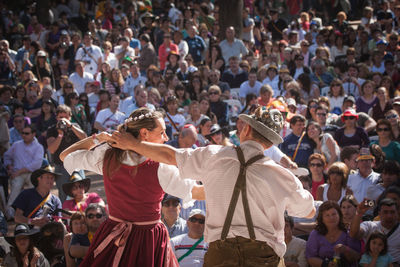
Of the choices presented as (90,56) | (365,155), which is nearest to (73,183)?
(365,155)

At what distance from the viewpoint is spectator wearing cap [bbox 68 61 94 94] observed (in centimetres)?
1234

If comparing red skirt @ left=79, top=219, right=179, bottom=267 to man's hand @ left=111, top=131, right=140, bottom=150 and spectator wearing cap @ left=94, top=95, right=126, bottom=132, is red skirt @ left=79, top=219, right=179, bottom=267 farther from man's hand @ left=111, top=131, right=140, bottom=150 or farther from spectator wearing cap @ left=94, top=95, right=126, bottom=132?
spectator wearing cap @ left=94, top=95, right=126, bottom=132

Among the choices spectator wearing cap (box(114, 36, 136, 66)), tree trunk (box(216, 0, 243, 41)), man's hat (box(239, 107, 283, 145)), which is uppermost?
man's hat (box(239, 107, 283, 145))

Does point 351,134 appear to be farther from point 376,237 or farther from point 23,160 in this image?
point 23,160

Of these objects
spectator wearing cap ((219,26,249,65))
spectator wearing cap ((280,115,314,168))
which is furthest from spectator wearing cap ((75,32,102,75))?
spectator wearing cap ((280,115,314,168))

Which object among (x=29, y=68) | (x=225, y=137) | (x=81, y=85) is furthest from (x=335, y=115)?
(x=29, y=68)

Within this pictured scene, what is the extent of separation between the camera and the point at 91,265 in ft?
12.1

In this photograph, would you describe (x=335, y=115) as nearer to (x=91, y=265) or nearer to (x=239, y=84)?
(x=239, y=84)

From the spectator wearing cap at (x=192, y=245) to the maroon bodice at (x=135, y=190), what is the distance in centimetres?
220

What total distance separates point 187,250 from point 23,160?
3825 millimetres

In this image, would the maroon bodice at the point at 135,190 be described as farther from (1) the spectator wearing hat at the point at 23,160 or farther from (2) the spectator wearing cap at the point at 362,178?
(1) the spectator wearing hat at the point at 23,160

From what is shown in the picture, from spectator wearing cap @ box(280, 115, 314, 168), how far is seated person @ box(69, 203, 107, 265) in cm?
293

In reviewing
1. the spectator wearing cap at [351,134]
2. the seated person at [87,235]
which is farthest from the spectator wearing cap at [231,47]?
the seated person at [87,235]

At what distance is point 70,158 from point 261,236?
131 cm
